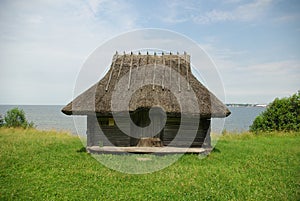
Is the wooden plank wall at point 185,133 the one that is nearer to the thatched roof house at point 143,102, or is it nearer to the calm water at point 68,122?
the thatched roof house at point 143,102

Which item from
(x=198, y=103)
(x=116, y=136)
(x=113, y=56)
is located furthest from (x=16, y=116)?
(x=198, y=103)

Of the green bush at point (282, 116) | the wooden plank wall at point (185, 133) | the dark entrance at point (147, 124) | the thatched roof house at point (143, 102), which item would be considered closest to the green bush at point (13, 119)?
the thatched roof house at point (143, 102)

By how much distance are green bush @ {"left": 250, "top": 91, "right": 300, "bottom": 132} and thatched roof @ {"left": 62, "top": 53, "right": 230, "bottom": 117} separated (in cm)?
1295

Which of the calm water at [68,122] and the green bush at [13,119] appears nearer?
the green bush at [13,119]

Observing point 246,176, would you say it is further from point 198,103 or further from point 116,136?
point 116,136

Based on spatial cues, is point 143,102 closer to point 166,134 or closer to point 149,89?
point 149,89

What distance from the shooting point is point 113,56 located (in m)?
17.5

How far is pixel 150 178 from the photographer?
32.9 ft

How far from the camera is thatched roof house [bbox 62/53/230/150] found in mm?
13938

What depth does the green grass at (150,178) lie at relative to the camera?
27.5 feet

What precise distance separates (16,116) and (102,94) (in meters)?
16.1

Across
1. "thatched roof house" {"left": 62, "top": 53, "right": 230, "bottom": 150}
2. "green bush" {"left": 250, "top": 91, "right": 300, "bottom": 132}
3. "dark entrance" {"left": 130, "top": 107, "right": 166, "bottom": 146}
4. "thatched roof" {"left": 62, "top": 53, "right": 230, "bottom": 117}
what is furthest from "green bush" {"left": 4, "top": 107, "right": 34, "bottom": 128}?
"green bush" {"left": 250, "top": 91, "right": 300, "bottom": 132}

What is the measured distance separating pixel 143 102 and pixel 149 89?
1.22 m

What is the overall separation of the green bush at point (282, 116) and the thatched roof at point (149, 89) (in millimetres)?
12946
